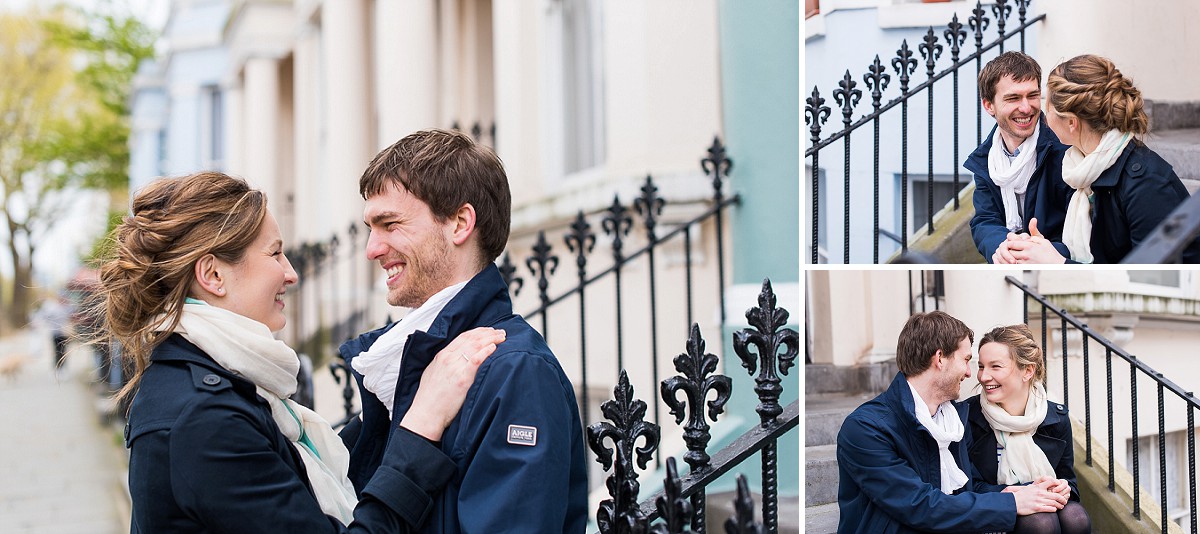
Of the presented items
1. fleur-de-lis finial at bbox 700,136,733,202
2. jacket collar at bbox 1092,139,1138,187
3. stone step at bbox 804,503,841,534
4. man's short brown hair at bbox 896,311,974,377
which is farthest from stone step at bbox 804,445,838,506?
fleur-de-lis finial at bbox 700,136,733,202

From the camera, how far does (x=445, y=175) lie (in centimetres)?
210

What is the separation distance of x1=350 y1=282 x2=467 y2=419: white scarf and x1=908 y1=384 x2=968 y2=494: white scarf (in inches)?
37.0

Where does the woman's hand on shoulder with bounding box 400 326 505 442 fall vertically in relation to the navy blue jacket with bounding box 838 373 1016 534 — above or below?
above

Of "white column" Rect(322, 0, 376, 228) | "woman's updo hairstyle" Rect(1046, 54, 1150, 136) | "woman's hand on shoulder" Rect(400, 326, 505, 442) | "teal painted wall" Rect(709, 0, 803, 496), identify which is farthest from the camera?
"white column" Rect(322, 0, 376, 228)

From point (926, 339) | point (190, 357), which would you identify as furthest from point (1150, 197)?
point (190, 357)

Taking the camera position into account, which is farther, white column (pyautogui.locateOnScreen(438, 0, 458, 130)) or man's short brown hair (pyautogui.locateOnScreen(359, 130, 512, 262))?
white column (pyautogui.locateOnScreen(438, 0, 458, 130))

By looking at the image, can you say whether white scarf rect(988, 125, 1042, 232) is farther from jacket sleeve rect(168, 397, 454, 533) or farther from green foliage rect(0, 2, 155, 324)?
green foliage rect(0, 2, 155, 324)

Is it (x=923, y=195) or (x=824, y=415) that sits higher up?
(x=923, y=195)

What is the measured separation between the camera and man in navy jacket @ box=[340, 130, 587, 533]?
187 centimetres

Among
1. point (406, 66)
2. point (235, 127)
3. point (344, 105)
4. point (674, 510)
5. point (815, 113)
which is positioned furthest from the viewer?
point (235, 127)

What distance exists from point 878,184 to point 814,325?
379mm

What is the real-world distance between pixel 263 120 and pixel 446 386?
467 inches

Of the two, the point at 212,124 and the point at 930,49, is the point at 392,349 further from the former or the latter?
the point at 212,124

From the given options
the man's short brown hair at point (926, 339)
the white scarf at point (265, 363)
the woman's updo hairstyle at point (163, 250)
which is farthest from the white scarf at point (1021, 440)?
the woman's updo hairstyle at point (163, 250)
